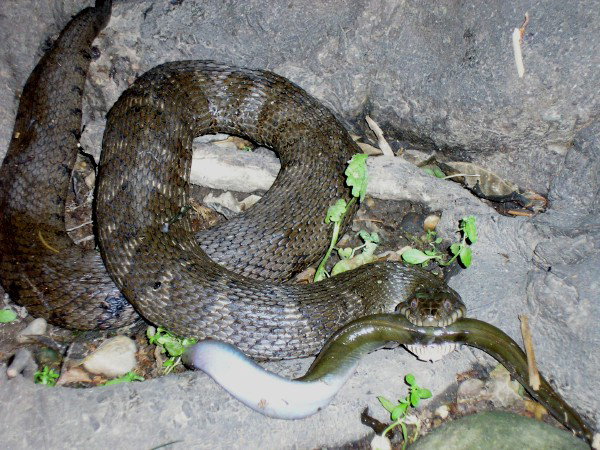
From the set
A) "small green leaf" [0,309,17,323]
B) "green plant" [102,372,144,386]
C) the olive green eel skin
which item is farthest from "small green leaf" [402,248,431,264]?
"small green leaf" [0,309,17,323]

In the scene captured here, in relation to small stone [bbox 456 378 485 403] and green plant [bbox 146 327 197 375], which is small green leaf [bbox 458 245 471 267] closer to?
small stone [bbox 456 378 485 403]

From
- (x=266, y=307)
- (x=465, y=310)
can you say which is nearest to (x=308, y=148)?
(x=266, y=307)

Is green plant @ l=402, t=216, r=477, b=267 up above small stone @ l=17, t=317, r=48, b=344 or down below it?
above

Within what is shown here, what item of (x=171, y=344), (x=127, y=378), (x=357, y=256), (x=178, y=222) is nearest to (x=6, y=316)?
(x=127, y=378)

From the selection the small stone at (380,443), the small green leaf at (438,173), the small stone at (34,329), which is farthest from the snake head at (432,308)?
the small stone at (34,329)

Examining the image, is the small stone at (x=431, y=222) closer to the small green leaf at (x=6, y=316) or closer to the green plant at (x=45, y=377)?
the green plant at (x=45, y=377)

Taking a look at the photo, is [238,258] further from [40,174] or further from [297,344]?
[40,174]
